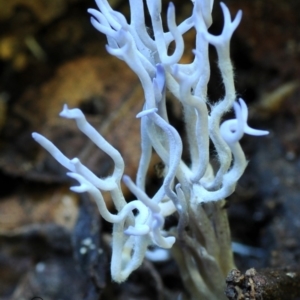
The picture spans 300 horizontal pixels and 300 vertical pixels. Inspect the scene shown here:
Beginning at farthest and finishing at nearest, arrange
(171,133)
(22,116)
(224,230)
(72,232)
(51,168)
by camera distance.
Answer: (22,116) < (51,168) < (72,232) < (224,230) < (171,133)

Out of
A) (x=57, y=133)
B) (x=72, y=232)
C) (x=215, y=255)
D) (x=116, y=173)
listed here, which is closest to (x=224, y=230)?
(x=215, y=255)

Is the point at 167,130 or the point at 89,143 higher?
the point at 167,130

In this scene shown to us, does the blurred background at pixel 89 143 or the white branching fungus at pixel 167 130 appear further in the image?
the blurred background at pixel 89 143

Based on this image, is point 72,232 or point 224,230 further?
point 72,232

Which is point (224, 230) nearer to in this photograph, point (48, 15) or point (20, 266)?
point (20, 266)

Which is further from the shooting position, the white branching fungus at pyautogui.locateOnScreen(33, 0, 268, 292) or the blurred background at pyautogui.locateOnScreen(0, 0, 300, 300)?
the blurred background at pyautogui.locateOnScreen(0, 0, 300, 300)

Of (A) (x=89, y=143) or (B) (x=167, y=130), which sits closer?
(B) (x=167, y=130)

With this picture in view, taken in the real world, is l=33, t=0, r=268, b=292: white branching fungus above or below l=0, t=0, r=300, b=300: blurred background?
above

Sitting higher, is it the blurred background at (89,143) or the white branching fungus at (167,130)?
the white branching fungus at (167,130)
